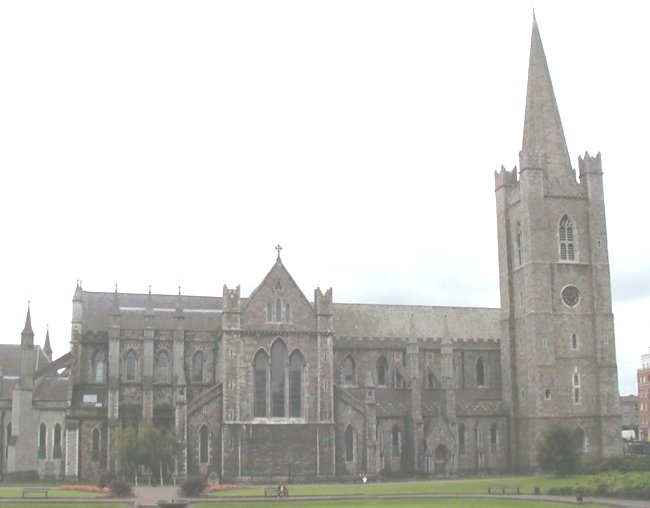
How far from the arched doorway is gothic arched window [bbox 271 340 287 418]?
14.4 m

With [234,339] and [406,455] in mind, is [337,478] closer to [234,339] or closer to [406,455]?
[406,455]

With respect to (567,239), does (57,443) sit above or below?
below

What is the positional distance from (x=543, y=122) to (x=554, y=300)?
684 inches

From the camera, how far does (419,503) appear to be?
50.1 meters

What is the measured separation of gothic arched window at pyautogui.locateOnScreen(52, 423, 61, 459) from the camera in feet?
255

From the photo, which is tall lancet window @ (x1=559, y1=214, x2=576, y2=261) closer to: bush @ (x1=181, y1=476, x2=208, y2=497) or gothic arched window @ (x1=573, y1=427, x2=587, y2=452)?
gothic arched window @ (x1=573, y1=427, x2=587, y2=452)

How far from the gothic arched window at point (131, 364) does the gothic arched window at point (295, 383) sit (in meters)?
15.6

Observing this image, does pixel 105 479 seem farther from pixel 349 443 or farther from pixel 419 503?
pixel 419 503

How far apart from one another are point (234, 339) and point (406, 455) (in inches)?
753

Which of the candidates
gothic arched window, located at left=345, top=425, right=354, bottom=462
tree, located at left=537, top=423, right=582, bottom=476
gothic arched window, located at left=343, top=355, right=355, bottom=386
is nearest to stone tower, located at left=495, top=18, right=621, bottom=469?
tree, located at left=537, top=423, right=582, bottom=476

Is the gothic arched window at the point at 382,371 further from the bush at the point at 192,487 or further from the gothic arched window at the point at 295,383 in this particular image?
the bush at the point at 192,487

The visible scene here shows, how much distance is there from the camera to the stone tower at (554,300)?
80.9 meters

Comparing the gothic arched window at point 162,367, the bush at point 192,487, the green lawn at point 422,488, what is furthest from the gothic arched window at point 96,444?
the bush at point 192,487

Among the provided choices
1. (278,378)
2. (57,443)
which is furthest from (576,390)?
(57,443)
